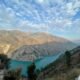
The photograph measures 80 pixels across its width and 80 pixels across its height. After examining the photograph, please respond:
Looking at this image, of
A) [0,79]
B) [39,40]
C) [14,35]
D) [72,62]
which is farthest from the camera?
[14,35]

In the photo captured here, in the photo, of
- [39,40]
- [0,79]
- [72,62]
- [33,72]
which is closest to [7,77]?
[0,79]

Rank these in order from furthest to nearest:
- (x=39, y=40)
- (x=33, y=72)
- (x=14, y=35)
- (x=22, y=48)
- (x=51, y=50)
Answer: (x=14, y=35) < (x=39, y=40) < (x=22, y=48) < (x=51, y=50) < (x=33, y=72)

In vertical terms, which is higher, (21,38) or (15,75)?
(21,38)

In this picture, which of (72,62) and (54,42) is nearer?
(72,62)

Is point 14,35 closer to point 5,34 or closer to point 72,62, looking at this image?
point 5,34

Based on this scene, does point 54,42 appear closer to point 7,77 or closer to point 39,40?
point 39,40

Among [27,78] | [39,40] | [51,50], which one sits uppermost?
[39,40]

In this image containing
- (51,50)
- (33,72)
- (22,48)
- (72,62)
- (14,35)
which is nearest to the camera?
(33,72)

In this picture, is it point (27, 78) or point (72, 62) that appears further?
point (72, 62)

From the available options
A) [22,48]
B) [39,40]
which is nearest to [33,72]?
[22,48]
